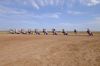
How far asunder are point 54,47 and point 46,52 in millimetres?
2254

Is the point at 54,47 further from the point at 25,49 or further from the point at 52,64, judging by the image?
the point at 52,64

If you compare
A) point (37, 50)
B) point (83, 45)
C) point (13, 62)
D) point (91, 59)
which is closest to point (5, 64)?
point (13, 62)

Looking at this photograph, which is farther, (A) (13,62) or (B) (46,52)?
(B) (46,52)

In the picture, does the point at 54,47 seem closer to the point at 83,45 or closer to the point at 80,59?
the point at 83,45

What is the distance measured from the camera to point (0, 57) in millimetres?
18812

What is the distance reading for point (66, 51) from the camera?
20562 millimetres

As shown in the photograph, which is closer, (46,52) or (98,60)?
(98,60)

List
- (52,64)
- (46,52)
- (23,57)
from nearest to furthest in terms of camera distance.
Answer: (52,64)
(23,57)
(46,52)

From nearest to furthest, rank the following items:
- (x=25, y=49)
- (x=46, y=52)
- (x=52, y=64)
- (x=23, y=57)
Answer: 1. (x=52, y=64)
2. (x=23, y=57)
3. (x=46, y=52)
4. (x=25, y=49)

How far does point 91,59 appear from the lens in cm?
1794

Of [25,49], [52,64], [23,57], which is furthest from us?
[25,49]

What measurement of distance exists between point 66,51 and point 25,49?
4.00 meters

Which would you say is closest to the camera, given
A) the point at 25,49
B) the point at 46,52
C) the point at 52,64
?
the point at 52,64

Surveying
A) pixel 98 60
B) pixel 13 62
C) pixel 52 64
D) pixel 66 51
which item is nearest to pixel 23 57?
pixel 13 62
